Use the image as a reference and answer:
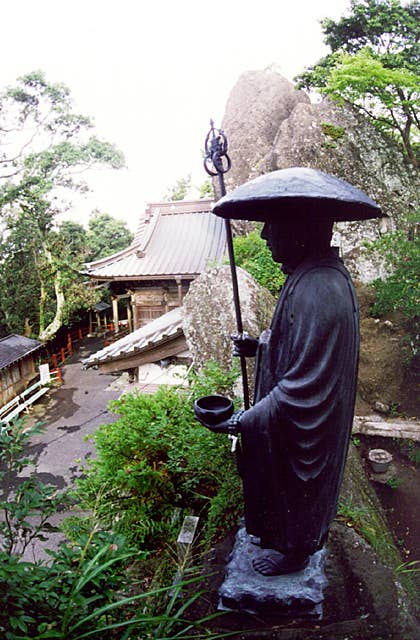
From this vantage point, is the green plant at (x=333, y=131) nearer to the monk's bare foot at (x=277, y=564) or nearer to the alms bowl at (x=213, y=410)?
the alms bowl at (x=213, y=410)

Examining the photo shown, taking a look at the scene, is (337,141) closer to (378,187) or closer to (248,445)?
(378,187)

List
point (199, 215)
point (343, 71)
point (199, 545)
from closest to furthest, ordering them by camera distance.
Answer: point (199, 545) → point (343, 71) → point (199, 215)

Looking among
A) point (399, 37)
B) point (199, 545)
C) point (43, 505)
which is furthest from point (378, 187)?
point (43, 505)

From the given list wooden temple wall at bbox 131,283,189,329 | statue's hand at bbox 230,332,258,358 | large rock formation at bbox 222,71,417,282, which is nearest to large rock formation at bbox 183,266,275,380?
statue's hand at bbox 230,332,258,358

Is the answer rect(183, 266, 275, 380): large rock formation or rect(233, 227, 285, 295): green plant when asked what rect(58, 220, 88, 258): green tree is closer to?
rect(233, 227, 285, 295): green plant

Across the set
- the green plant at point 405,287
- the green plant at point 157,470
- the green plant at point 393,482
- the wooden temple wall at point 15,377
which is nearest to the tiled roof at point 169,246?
the wooden temple wall at point 15,377

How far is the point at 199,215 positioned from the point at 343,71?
A: 7305 mm

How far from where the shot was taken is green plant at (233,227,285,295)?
8938mm

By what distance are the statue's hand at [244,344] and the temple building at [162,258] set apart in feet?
34.2

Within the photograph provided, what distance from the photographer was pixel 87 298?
776 inches

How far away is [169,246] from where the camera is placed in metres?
15.1

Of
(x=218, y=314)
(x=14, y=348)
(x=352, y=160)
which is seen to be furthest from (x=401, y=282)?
(x=14, y=348)

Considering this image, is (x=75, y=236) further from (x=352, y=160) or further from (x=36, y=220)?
(x=352, y=160)

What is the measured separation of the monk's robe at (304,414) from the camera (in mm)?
1923
